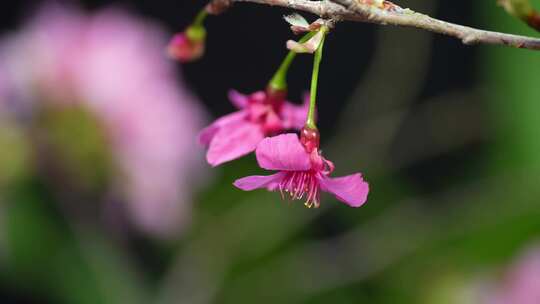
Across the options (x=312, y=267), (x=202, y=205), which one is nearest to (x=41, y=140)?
(x=202, y=205)

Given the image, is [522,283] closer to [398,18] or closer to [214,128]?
[214,128]

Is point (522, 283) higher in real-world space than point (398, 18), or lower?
lower

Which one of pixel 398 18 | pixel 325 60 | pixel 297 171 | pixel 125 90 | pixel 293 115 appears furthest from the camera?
pixel 325 60

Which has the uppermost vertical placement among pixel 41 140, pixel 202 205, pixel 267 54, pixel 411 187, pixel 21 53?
Answer: pixel 21 53

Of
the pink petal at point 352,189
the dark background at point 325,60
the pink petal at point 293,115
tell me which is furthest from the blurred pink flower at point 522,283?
the pink petal at point 352,189

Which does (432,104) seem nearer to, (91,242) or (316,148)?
(91,242)

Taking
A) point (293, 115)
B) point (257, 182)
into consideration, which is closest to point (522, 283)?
point (293, 115)

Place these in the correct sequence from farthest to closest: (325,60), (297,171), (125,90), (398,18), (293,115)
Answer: (325,60) < (125,90) < (293,115) < (297,171) < (398,18)
